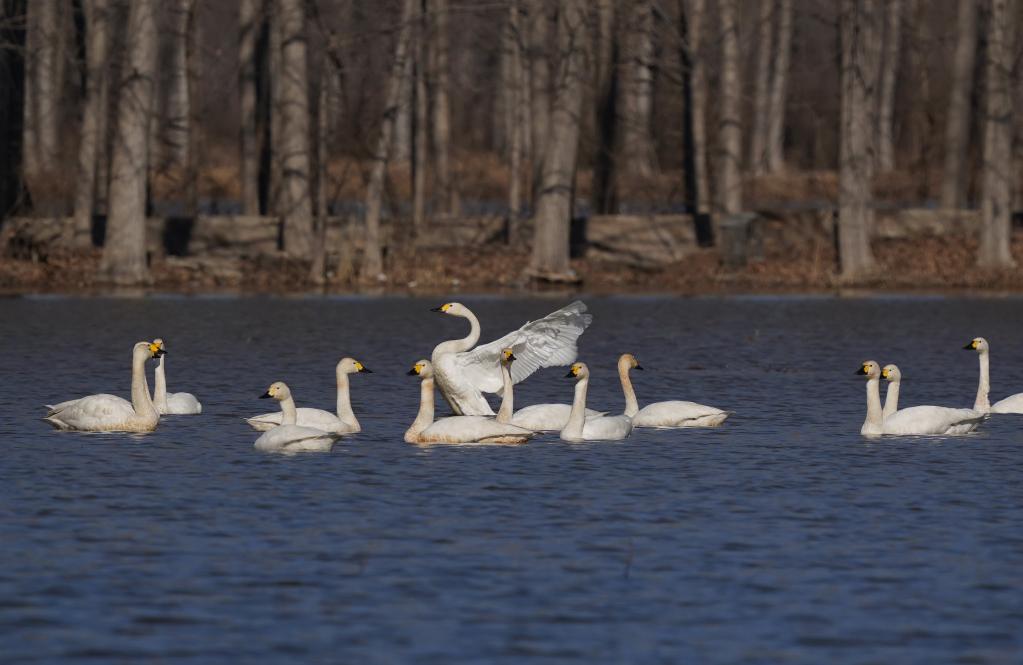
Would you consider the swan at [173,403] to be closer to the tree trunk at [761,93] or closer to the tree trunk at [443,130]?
the tree trunk at [443,130]

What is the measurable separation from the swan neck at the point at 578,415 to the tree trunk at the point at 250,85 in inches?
1102

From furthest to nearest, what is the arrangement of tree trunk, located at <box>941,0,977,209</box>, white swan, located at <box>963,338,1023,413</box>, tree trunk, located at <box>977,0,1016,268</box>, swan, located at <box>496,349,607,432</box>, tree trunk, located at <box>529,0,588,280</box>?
tree trunk, located at <box>941,0,977,209</box>, tree trunk, located at <box>977,0,1016,268</box>, tree trunk, located at <box>529,0,588,280</box>, white swan, located at <box>963,338,1023,413</box>, swan, located at <box>496,349,607,432</box>

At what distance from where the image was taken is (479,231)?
43344 mm

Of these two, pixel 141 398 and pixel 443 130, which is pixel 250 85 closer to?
pixel 443 130

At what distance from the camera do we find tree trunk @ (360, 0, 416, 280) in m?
37.3

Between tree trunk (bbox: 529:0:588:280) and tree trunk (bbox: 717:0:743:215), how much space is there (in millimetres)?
4142

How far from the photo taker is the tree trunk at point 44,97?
39.9 m

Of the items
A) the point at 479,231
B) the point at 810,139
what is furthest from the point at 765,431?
the point at 810,139

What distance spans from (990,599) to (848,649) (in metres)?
1.55

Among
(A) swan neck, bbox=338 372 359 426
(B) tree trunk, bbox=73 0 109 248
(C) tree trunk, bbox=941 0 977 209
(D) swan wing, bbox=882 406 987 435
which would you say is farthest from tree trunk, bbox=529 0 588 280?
(D) swan wing, bbox=882 406 987 435

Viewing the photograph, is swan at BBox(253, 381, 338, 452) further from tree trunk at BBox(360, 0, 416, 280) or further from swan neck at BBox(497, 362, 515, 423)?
tree trunk at BBox(360, 0, 416, 280)

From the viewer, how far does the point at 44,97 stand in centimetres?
5300

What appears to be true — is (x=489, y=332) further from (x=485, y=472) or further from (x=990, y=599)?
(x=990, y=599)

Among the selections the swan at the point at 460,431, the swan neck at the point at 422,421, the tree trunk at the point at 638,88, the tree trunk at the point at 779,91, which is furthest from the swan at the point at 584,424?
the tree trunk at the point at 779,91
